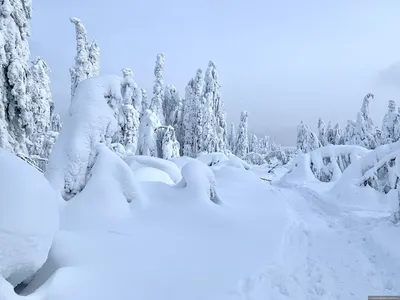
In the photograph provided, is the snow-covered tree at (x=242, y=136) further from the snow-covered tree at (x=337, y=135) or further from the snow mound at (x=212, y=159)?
the snow mound at (x=212, y=159)

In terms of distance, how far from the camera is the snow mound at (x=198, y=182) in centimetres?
856

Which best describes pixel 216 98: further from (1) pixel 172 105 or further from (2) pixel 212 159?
(2) pixel 212 159

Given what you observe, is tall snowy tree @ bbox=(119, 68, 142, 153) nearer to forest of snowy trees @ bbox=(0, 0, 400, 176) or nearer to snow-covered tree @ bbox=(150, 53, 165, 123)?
forest of snowy trees @ bbox=(0, 0, 400, 176)

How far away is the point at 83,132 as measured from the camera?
8.45 metres

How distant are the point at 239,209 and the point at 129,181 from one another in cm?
363

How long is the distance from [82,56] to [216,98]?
60.6 ft

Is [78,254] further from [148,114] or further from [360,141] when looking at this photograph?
[360,141]

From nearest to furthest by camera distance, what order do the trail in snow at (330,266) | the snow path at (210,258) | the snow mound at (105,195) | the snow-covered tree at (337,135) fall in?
the snow path at (210,258), the trail in snow at (330,266), the snow mound at (105,195), the snow-covered tree at (337,135)

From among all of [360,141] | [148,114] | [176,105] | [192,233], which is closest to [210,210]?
[192,233]

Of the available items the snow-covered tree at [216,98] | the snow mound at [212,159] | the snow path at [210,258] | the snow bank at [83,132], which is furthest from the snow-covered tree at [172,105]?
the snow path at [210,258]

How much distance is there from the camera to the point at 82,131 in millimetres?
8445

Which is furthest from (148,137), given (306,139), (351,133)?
(306,139)

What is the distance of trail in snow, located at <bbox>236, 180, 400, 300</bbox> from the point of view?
4.89 meters

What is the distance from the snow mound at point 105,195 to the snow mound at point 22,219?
231 cm
